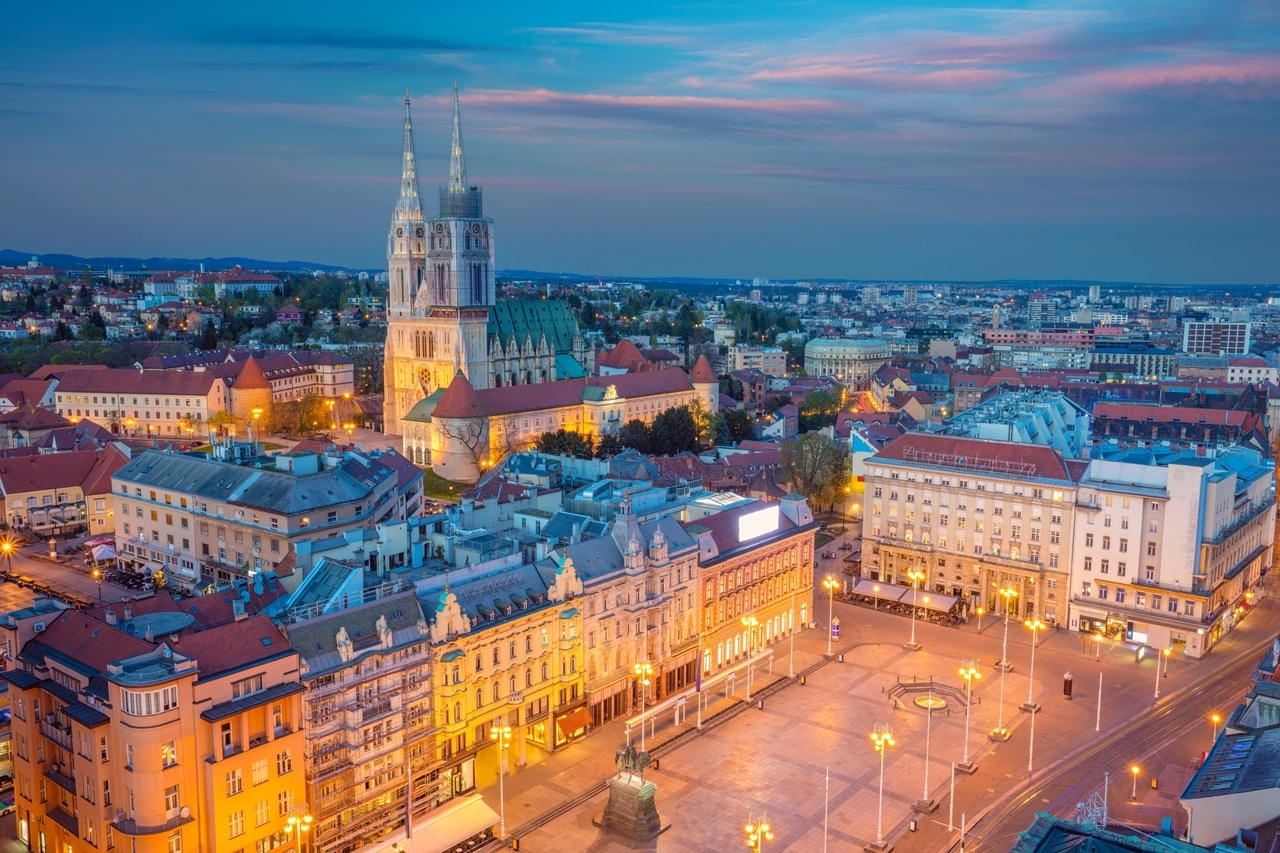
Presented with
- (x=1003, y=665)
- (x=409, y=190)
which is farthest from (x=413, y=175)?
(x=1003, y=665)

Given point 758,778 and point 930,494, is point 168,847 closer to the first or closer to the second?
point 758,778

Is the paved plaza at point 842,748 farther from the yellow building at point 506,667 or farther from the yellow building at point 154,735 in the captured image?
the yellow building at point 154,735

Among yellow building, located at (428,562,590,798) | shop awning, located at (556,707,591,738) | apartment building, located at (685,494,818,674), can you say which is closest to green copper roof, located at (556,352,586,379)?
apartment building, located at (685,494,818,674)

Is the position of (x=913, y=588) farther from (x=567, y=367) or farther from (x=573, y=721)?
(x=567, y=367)

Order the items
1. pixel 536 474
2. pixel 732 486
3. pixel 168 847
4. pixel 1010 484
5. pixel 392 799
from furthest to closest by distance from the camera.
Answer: pixel 732 486 → pixel 536 474 → pixel 1010 484 → pixel 392 799 → pixel 168 847

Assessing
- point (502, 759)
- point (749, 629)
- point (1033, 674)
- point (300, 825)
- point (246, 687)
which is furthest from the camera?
point (749, 629)

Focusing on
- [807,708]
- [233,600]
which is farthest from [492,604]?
[807,708]

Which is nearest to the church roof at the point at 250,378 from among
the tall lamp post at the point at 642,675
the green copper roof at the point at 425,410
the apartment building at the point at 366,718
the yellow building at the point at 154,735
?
the green copper roof at the point at 425,410
